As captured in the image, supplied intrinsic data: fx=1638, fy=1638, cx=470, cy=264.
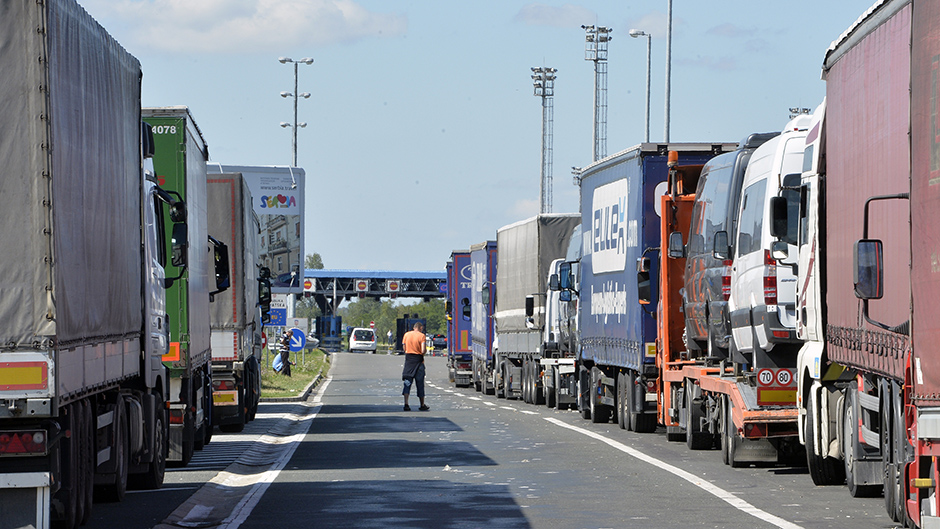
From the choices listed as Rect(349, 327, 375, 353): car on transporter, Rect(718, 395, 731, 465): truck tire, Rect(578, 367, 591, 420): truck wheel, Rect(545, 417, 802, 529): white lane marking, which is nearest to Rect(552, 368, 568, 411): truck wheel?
Rect(578, 367, 591, 420): truck wheel

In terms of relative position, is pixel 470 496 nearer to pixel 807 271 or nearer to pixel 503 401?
pixel 807 271

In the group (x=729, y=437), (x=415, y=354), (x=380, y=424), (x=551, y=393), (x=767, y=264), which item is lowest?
(x=380, y=424)

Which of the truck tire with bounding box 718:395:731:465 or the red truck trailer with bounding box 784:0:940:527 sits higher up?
the red truck trailer with bounding box 784:0:940:527

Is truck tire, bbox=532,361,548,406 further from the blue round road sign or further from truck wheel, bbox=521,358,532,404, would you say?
the blue round road sign

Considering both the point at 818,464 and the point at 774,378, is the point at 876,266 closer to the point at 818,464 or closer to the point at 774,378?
the point at 818,464

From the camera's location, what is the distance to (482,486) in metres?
15.0

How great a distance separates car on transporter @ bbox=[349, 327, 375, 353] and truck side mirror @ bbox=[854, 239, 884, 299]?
113000 millimetres

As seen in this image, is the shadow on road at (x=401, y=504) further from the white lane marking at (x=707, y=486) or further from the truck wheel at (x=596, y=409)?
the truck wheel at (x=596, y=409)

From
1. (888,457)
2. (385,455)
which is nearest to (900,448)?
(888,457)

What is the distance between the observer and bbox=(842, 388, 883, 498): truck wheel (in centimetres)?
1284

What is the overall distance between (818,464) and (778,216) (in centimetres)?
227

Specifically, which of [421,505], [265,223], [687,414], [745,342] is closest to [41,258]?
[421,505]

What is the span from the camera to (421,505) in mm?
13391

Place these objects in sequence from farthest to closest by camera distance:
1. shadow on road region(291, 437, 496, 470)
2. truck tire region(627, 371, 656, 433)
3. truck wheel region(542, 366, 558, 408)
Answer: truck wheel region(542, 366, 558, 408) → truck tire region(627, 371, 656, 433) → shadow on road region(291, 437, 496, 470)
